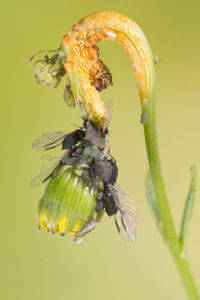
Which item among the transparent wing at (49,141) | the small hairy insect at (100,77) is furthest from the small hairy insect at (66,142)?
the small hairy insect at (100,77)

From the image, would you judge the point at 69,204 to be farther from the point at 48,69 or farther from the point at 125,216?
the point at 48,69

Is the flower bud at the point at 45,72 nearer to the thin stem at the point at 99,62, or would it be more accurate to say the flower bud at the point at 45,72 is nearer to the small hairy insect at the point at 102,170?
the thin stem at the point at 99,62

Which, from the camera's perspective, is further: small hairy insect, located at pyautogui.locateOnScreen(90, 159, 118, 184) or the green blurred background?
the green blurred background

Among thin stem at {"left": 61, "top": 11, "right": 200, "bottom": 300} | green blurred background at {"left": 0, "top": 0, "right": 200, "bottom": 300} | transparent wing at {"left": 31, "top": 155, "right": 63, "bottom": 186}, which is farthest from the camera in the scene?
green blurred background at {"left": 0, "top": 0, "right": 200, "bottom": 300}

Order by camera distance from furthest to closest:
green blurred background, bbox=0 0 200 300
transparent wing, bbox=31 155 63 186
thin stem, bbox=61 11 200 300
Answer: green blurred background, bbox=0 0 200 300 < transparent wing, bbox=31 155 63 186 < thin stem, bbox=61 11 200 300

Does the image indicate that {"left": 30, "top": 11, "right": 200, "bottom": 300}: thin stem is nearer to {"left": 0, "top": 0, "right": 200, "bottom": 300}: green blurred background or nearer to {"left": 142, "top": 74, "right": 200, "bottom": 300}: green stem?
{"left": 142, "top": 74, "right": 200, "bottom": 300}: green stem

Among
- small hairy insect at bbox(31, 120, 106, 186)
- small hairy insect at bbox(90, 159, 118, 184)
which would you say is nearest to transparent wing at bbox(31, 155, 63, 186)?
small hairy insect at bbox(31, 120, 106, 186)

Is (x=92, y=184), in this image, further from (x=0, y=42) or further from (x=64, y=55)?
(x=0, y=42)
